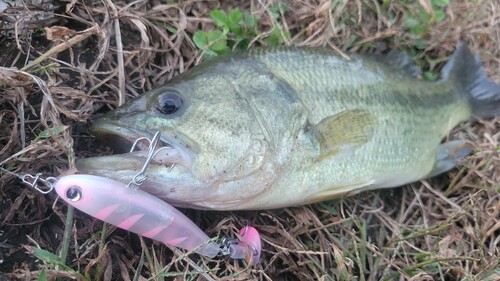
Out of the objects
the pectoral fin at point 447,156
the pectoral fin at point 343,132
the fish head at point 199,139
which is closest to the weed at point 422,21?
the pectoral fin at point 447,156

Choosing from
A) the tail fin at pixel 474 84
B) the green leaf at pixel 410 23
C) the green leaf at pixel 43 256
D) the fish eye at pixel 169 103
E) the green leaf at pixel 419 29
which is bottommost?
the tail fin at pixel 474 84

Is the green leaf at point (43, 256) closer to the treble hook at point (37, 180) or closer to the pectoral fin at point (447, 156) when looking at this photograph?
the treble hook at point (37, 180)

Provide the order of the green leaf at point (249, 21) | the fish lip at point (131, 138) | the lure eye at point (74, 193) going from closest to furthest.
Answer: the lure eye at point (74, 193) < the fish lip at point (131, 138) < the green leaf at point (249, 21)

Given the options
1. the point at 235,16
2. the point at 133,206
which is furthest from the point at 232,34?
the point at 133,206

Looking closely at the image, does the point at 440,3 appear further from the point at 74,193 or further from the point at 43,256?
the point at 43,256

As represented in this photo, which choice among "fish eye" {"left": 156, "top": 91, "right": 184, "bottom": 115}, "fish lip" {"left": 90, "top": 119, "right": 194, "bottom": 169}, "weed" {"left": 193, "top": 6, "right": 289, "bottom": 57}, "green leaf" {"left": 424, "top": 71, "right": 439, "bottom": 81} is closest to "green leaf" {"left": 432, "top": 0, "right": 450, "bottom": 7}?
"green leaf" {"left": 424, "top": 71, "right": 439, "bottom": 81}

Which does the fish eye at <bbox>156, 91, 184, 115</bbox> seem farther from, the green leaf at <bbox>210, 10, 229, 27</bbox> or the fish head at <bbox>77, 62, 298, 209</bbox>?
the green leaf at <bbox>210, 10, 229, 27</bbox>
